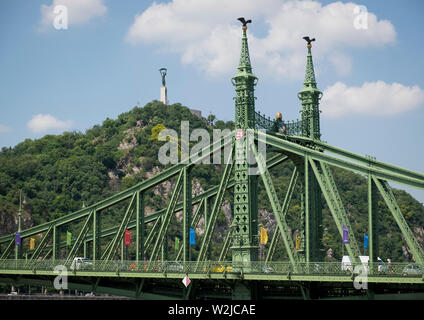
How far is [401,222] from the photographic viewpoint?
2052 inches

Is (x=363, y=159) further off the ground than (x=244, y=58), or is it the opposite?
(x=244, y=58)

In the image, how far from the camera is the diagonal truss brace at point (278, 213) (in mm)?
57741

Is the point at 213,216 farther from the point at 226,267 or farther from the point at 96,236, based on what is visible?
the point at 96,236

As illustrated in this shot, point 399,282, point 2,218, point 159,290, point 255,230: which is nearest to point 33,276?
point 159,290

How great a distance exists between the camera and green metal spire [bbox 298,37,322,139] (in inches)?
2766

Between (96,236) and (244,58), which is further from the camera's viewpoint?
(96,236)

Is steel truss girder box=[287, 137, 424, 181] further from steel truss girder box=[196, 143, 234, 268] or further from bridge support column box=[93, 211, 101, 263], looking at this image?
bridge support column box=[93, 211, 101, 263]

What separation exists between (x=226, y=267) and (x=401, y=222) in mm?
15944

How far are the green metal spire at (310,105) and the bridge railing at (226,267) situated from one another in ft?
50.5

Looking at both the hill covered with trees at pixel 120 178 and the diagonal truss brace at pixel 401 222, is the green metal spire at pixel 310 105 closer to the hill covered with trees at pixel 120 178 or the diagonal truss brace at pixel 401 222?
the diagonal truss brace at pixel 401 222

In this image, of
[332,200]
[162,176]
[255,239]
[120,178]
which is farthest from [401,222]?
[120,178]

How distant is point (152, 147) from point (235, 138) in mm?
116972
